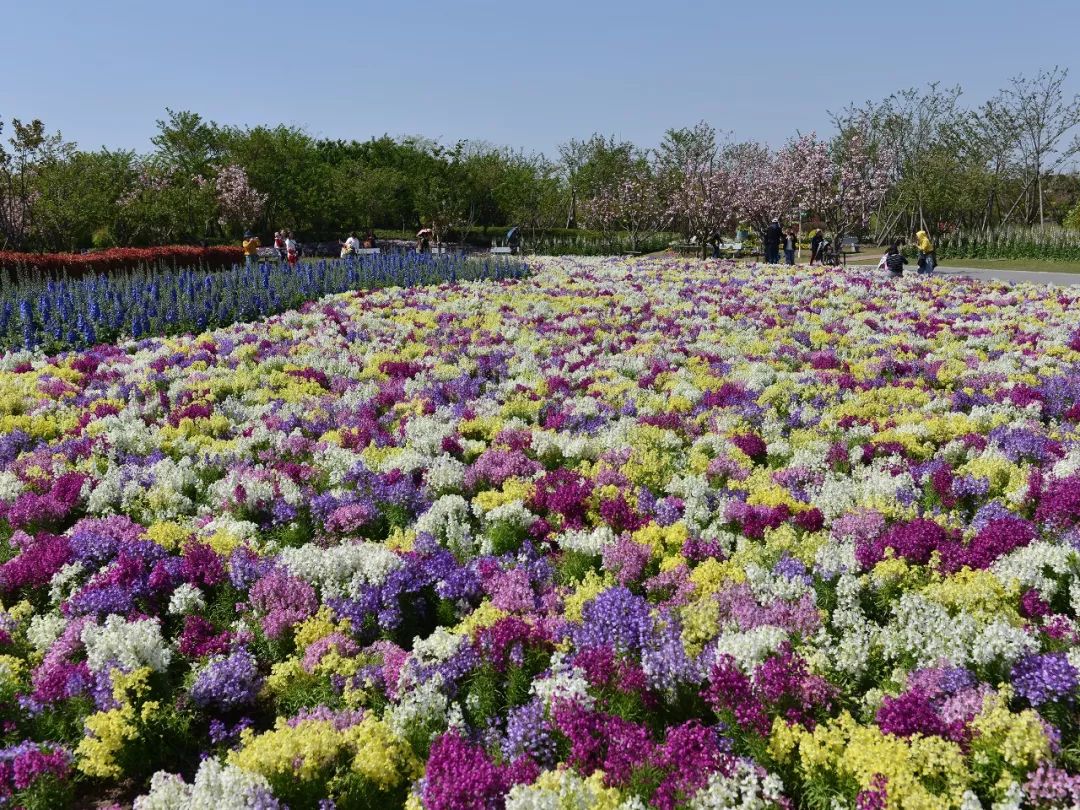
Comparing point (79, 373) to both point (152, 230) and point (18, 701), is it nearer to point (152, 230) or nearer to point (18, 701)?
point (18, 701)

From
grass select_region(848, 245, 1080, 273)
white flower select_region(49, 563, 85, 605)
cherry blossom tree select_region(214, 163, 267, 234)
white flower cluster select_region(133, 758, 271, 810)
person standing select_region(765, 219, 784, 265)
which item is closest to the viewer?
white flower cluster select_region(133, 758, 271, 810)

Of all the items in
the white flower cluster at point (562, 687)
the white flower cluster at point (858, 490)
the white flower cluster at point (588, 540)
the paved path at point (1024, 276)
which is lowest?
the white flower cluster at point (562, 687)

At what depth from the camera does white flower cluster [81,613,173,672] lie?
4168 millimetres

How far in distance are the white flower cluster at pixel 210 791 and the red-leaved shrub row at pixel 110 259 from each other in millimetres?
17247

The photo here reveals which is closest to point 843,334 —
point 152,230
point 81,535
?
point 81,535

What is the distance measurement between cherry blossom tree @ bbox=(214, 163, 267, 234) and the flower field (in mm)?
41120

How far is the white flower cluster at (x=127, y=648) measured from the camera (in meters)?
4.17

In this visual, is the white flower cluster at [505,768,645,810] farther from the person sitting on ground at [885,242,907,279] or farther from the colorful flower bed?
the person sitting on ground at [885,242,907,279]

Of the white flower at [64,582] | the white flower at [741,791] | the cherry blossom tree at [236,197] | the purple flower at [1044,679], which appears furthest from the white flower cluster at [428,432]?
the cherry blossom tree at [236,197]

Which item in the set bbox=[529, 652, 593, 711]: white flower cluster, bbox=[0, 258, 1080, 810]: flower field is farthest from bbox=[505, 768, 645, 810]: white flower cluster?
bbox=[529, 652, 593, 711]: white flower cluster

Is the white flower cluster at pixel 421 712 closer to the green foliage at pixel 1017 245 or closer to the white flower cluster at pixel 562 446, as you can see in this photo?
the white flower cluster at pixel 562 446

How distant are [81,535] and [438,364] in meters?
5.69

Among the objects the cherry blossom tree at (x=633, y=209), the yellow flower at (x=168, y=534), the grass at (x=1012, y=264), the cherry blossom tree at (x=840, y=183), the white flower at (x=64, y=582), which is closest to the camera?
the white flower at (x=64, y=582)

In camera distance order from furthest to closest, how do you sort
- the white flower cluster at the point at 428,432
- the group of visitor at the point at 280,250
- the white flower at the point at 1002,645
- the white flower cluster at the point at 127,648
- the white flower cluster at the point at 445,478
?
the group of visitor at the point at 280,250 < the white flower cluster at the point at 428,432 < the white flower cluster at the point at 445,478 < the white flower cluster at the point at 127,648 < the white flower at the point at 1002,645
